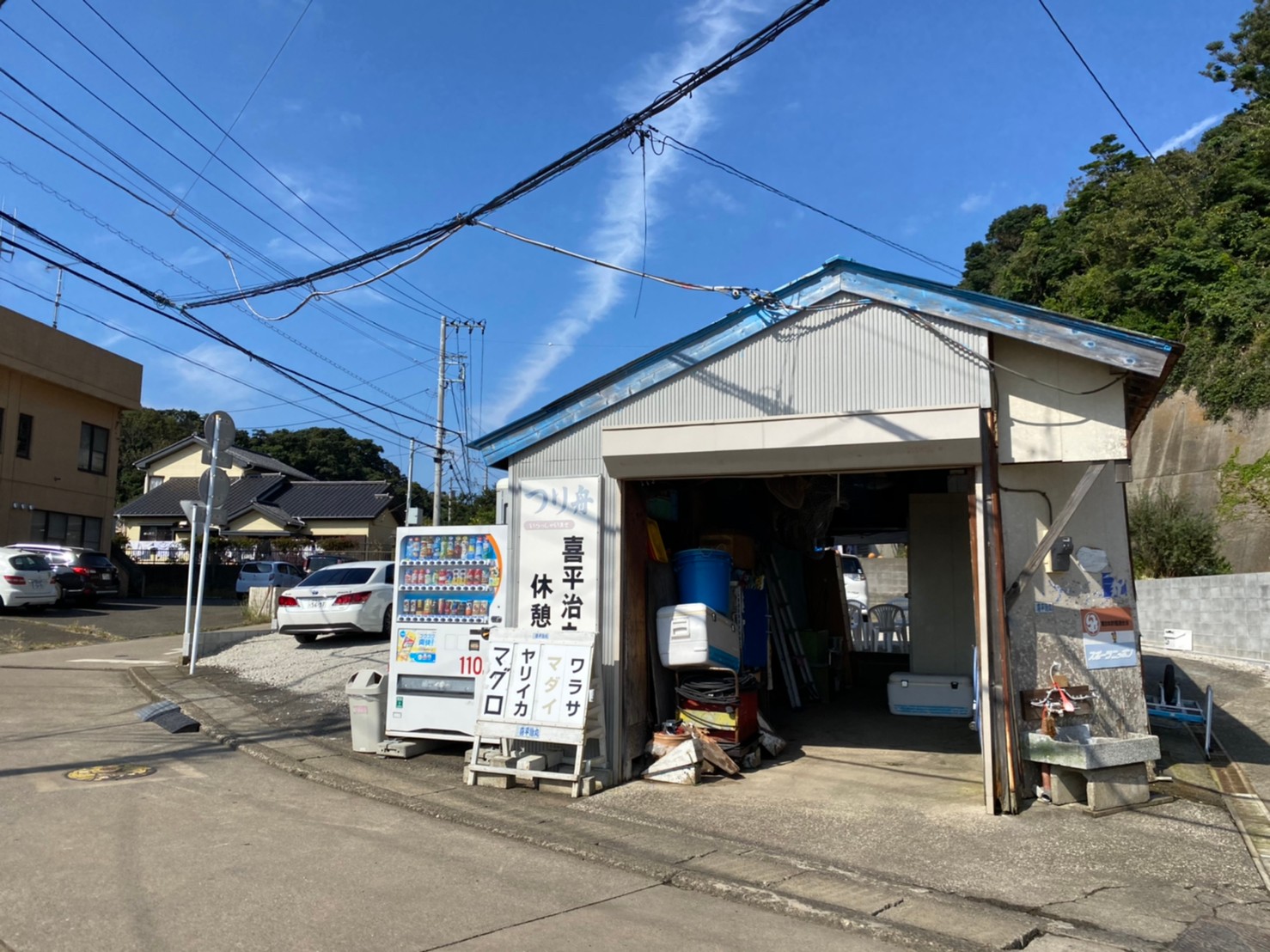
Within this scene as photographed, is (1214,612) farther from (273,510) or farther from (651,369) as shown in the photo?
(273,510)

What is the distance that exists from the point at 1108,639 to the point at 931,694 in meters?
4.08

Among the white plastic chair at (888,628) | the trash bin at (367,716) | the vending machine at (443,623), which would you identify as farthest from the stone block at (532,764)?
the white plastic chair at (888,628)

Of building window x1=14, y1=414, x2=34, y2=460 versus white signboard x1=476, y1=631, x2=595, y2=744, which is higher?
building window x1=14, y1=414, x2=34, y2=460

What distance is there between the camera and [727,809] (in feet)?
23.2

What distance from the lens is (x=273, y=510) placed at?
45188 mm

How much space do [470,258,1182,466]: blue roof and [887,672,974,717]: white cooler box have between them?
506 cm

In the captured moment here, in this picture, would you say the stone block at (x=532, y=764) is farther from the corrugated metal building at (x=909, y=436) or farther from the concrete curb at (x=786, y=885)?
the corrugated metal building at (x=909, y=436)

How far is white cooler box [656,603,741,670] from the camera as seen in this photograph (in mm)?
8133

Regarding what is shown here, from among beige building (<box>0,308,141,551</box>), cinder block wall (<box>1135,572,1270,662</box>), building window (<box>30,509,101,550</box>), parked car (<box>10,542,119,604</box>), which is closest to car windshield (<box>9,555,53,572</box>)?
parked car (<box>10,542,119,604</box>)

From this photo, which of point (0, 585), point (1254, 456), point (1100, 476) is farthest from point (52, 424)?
point (1254, 456)

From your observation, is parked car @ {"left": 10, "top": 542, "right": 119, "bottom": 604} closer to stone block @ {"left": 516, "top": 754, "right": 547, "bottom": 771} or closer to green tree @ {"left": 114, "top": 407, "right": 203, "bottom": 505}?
stone block @ {"left": 516, "top": 754, "right": 547, "bottom": 771}

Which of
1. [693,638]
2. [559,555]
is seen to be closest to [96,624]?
[559,555]

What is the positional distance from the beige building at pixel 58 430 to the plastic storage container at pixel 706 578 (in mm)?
25032

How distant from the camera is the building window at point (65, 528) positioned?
27.6m
